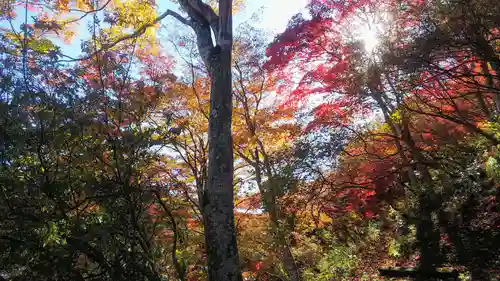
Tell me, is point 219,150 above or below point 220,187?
above

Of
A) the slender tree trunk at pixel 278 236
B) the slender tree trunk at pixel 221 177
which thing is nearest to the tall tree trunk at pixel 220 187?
the slender tree trunk at pixel 221 177

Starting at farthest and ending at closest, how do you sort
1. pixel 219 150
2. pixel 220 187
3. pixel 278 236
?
pixel 278 236, pixel 219 150, pixel 220 187

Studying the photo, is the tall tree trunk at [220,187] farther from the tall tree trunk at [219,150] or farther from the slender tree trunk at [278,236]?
the slender tree trunk at [278,236]

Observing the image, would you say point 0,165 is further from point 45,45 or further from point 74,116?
point 45,45

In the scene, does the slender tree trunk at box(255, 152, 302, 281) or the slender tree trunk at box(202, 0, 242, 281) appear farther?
the slender tree trunk at box(255, 152, 302, 281)

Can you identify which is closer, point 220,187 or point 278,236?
point 220,187

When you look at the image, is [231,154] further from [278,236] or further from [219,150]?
[278,236]

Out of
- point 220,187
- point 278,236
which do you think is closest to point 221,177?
point 220,187

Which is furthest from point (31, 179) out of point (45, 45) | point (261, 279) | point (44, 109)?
point (261, 279)

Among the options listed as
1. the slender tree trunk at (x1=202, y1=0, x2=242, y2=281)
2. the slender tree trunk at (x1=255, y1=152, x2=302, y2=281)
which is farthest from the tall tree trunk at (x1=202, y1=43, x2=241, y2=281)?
the slender tree trunk at (x1=255, y1=152, x2=302, y2=281)

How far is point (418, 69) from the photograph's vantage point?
4488 mm

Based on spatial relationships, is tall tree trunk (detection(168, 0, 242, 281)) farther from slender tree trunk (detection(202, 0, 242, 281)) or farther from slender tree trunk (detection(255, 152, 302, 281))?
slender tree trunk (detection(255, 152, 302, 281))

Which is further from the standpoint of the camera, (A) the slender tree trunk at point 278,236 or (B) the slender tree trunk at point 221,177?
(A) the slender tree trunk at point 278,236

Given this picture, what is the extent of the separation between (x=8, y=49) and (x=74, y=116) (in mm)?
1220
